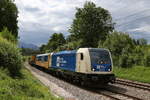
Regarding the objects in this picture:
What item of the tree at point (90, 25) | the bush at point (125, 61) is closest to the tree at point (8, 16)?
the tree at point (90, 25)

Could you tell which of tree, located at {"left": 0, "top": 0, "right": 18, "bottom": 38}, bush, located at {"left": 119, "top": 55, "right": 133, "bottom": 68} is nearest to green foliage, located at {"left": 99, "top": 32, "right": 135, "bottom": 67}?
bush, located at {"left": 119, "top": 55, "right": 133, "bottom": 68}

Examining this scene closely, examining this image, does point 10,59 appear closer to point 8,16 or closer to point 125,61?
point 125,61

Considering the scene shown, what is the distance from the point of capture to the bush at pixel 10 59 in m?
16.2

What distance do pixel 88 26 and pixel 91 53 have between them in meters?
41.1

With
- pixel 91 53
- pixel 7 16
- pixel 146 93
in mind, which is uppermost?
pixel 7 16

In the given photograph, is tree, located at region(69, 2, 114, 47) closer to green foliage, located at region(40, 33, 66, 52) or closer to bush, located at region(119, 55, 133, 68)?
bush, located at region(119, 55, 133, 68)

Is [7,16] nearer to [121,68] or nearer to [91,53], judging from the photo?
[121,68]

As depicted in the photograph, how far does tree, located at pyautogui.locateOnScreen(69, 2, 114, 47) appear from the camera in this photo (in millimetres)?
56719

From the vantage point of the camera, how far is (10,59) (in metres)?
16.6

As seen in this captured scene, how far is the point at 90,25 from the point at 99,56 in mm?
41548

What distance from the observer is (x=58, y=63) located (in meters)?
24.6

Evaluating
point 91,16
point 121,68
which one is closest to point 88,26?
point 91,16

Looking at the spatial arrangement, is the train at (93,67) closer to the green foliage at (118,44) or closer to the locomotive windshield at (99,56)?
the locomotive windshield at (99,56)

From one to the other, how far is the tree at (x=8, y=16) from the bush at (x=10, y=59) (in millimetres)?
27588
